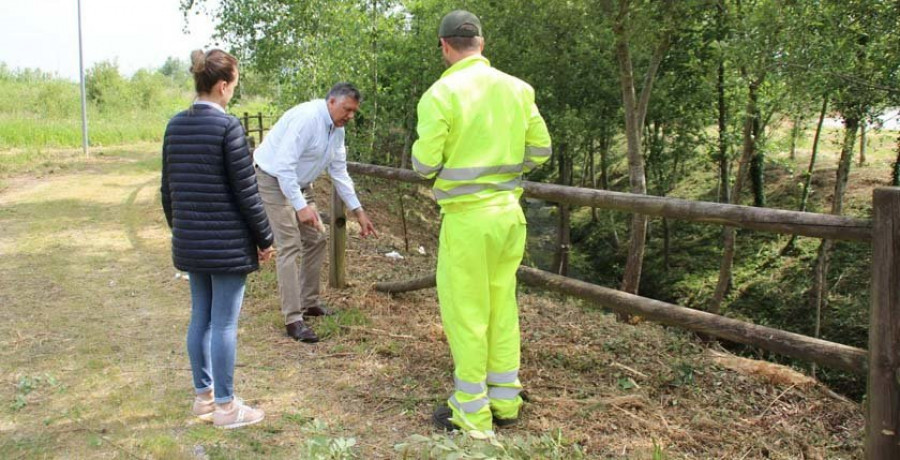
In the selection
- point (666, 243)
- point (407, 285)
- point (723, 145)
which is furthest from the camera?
point (666, 243)

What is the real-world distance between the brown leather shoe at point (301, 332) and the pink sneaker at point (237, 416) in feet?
4.17

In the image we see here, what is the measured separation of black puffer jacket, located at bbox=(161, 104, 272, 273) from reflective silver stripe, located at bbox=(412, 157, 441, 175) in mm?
822

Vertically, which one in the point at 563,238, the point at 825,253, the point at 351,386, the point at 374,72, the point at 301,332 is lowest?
the point at 563,238

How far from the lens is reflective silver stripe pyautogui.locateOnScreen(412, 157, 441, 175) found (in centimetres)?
326

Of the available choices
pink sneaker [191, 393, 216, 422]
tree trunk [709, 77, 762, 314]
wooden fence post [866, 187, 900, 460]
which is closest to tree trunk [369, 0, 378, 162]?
tree trunk [709, 77, 762, 314]

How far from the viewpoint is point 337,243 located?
6.18 meters

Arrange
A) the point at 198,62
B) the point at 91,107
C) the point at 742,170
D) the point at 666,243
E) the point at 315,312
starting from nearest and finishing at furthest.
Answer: the point at 198,62
the point at 315,312
the point at 742,170
the point at 666,243
the point at 91,107

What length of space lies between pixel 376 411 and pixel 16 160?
15512 mm

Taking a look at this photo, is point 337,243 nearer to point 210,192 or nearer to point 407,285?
point 407,285

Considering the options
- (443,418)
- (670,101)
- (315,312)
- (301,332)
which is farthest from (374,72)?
(443,418)

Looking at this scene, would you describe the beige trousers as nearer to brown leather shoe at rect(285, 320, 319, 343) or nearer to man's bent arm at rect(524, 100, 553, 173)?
brown leather shoe at rect(285, 320, 319, 343)

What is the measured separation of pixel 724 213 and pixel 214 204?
2.49 meters

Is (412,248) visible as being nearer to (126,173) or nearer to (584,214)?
(126,173)

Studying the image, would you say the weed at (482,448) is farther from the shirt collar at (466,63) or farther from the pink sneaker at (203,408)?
the shirt collar at (466,63)
